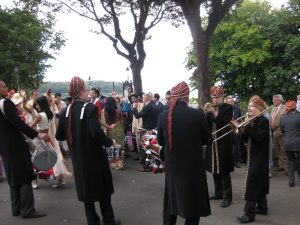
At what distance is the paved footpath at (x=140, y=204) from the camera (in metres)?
6.02

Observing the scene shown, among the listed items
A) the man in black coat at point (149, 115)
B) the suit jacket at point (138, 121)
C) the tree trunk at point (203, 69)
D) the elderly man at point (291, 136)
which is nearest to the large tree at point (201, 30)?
the tree trunk at point (203, 69)

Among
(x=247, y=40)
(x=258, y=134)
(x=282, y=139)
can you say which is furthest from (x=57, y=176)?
(x=247, y=40)

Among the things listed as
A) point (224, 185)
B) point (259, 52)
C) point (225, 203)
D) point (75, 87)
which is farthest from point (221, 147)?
point (259, 52)

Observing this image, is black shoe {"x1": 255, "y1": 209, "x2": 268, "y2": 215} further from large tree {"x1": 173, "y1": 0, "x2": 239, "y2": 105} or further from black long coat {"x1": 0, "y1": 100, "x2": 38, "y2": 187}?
large tree {"x1": 173, "y1": 0, "x2": 239, "y2": 105}

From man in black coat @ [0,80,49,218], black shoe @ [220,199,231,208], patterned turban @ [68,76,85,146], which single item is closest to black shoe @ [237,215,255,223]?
black shoe @ [220,199,231,208]

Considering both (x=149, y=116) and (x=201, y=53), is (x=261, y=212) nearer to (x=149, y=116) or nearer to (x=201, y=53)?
(x=149, y=116)

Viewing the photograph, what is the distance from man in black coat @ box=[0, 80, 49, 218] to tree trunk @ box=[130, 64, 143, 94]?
1270cm

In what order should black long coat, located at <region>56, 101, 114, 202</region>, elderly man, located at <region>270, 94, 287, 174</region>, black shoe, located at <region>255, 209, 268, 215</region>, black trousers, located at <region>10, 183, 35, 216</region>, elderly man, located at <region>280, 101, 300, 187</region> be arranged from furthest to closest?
elderly man, located at <region>270, 94, 287, 174</region> < elderly man, located at <region>280, 101, 300, 187</region> < black shoe, located at <region>255, 209, 268, 215</region> < black trousers, located at <region>10, 183, 35, 216</region> < black long coat, located at <region>56, 101, 114, 202</region>

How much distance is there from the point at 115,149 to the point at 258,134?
17.1 ft

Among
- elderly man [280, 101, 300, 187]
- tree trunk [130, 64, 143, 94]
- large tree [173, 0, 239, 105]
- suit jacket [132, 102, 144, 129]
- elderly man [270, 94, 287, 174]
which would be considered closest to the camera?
elderly man [280, 101, 300, 187]

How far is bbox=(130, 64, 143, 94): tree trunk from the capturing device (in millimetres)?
18875

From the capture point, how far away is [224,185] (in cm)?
677

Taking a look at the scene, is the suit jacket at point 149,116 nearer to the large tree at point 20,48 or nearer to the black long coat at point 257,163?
the black long coat at point 257,163

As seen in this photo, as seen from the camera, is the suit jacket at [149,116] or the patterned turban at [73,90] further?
the suit jacket at [149,116]
